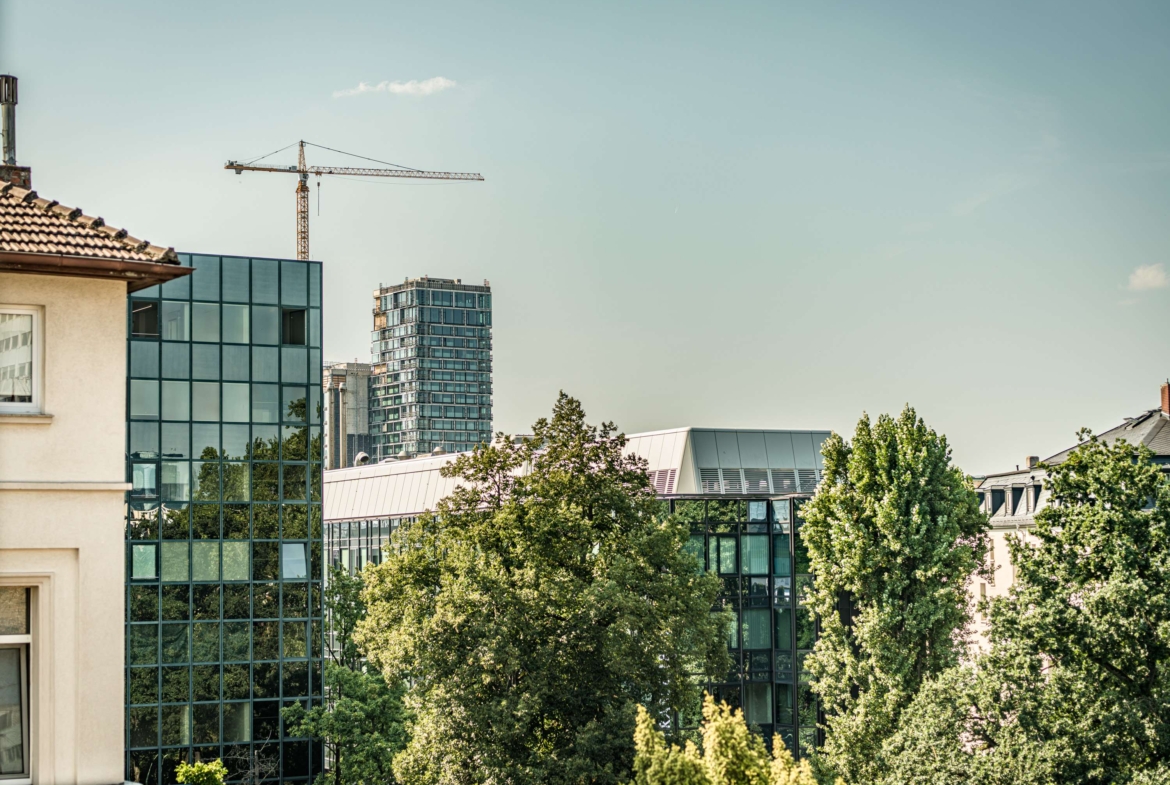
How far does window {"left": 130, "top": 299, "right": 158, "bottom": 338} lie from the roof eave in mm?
37134

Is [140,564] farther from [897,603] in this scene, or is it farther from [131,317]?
[897,603]

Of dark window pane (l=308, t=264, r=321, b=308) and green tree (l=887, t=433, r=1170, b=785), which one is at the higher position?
dark window pane (l=308, t=264, r=321, b=308)

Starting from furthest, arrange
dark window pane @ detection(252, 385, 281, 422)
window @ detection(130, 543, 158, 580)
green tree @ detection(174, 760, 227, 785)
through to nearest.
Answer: dark window pane @ detection(252, 385, 281, 422), window @ detection(130, 543, 158, 580), green tree @ detection(174, 760, 227, 785)

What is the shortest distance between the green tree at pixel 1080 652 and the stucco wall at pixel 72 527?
26.6m

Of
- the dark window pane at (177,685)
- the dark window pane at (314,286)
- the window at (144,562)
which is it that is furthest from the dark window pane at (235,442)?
the dark window pane at (177,685)

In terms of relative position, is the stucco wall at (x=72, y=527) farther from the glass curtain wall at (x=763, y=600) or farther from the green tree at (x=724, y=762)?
the glass curtain wall at (x=763, y=600)

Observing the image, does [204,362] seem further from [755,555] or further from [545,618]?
[755,555]

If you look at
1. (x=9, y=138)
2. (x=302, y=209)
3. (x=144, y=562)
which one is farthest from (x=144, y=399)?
(x=302, y=209)

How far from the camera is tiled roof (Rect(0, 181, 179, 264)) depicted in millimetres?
15555

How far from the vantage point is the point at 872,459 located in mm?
48125

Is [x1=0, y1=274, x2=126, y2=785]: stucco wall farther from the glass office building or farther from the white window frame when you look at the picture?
the glass office building

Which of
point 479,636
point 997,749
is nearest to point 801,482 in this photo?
point 997,749

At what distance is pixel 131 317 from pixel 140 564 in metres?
9.36

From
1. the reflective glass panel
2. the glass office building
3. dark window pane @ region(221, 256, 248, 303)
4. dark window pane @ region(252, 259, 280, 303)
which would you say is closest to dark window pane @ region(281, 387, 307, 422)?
the glass office building
